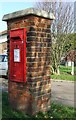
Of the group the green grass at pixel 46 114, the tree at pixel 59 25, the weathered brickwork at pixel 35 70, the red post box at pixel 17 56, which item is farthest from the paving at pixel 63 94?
the tree at pixel 59 25

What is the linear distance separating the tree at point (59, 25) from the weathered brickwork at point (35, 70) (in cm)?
1350

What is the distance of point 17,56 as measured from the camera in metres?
6.21

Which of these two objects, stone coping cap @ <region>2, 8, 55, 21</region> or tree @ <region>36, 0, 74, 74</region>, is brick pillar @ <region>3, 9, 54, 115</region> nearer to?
stone coping cap @ <region>2, 8, 55, 21</region>

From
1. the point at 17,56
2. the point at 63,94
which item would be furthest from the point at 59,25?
the point at 17,56

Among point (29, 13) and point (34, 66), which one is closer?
point (29, 13)

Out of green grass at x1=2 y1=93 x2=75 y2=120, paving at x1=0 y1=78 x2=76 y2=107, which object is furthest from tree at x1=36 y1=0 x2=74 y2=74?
green grass at x1=2 y1=93 x2=75 y2=120

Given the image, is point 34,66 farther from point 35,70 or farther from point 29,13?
point 29,13

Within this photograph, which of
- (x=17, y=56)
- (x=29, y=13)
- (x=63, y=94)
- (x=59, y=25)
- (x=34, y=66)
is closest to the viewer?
(x=29, y=13)

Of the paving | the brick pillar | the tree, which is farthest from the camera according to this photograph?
the tree

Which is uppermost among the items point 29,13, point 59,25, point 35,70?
point 59,25

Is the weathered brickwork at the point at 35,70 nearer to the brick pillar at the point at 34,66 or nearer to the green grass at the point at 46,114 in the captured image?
the brick pillar at the point at 34,66

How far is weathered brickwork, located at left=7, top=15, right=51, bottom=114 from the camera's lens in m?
5.95

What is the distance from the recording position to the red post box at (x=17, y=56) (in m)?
6.03

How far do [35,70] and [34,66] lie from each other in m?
0.09
